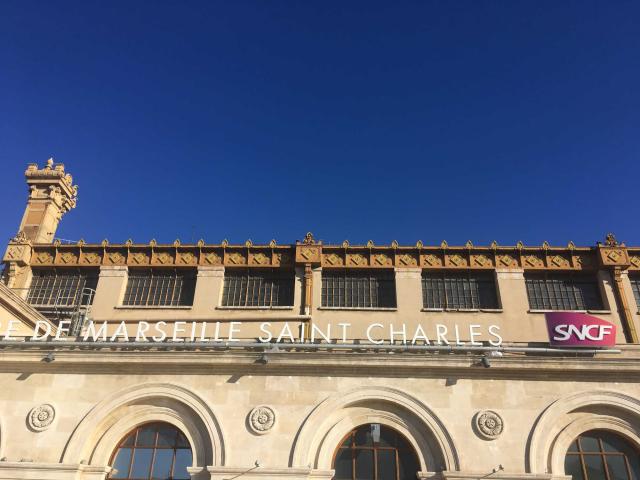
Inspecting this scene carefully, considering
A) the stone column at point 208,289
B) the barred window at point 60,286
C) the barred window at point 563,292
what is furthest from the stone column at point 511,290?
the barred window at point 60,286

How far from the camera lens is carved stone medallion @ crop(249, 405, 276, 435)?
683 inches

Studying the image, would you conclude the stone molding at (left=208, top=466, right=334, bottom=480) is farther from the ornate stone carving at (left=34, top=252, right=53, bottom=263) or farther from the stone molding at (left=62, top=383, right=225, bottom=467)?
the ornate stone carving at (left=34, top=252, right=53, bottom=263)

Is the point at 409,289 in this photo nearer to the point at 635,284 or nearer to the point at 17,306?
the point at 635,284

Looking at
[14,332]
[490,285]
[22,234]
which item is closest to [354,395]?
[14,332]

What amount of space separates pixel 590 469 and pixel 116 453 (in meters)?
16.1

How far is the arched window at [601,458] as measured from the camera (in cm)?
1673

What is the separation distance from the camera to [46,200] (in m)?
40.7

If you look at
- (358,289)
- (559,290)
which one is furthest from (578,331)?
(358,289)

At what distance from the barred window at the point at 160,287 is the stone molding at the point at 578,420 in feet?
82.1

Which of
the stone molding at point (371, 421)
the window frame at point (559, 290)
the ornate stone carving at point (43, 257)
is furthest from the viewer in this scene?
the ornate stone carving at point (43, 257)

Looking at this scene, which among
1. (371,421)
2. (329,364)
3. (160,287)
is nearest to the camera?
(371,421)

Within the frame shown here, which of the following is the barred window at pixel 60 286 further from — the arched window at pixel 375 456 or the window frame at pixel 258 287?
the arched window at pixel 375 456

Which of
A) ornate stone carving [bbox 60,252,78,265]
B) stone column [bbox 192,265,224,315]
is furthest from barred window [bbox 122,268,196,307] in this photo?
ornate stone carving [bbox 60,252,78,265]

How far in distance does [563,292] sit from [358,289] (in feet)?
47.1
